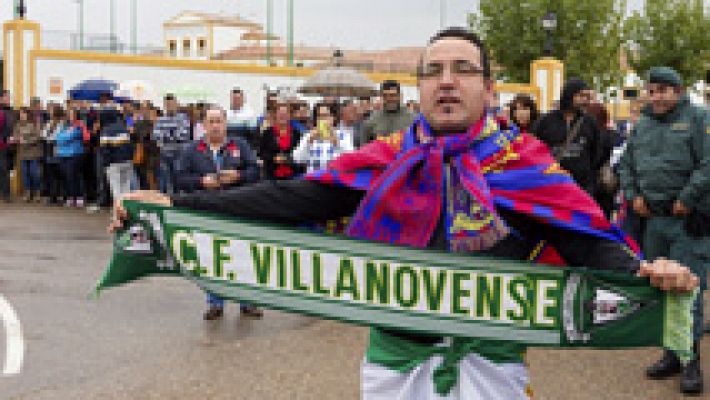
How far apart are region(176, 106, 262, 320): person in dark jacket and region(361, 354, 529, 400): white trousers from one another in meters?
5.77

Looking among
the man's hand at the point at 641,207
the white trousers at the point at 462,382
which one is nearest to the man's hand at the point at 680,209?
the man's hand at the point at 641,207

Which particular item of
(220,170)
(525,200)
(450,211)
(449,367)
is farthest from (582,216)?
(220,170)

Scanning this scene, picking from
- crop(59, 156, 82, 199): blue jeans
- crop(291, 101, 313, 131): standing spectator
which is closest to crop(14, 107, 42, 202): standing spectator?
crop(59, 156, 82, 199): blue jeans

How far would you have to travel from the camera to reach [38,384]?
21.2ft

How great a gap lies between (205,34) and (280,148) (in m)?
105

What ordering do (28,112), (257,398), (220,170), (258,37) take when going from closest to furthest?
(257,398) → (220,170) → (28,112) → (258,37)

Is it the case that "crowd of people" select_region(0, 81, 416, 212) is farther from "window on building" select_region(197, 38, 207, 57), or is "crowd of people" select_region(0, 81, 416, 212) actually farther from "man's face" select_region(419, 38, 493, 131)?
"window on building" select_region(197, 38, 207, 57)

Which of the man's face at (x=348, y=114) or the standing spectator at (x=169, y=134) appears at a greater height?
the man's face at (x=348, y=114)

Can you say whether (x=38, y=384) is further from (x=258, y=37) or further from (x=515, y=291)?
(x=258, y=37)

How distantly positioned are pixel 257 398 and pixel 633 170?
9.68 ft

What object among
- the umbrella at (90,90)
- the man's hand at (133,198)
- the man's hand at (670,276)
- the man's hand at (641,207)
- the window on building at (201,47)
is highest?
the window on building at (201,47)

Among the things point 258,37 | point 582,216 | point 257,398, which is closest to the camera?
point 582,216

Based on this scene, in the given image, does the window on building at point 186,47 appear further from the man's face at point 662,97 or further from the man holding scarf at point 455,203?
the man holding scarf at point 455,203

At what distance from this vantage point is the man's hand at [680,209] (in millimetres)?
6539
